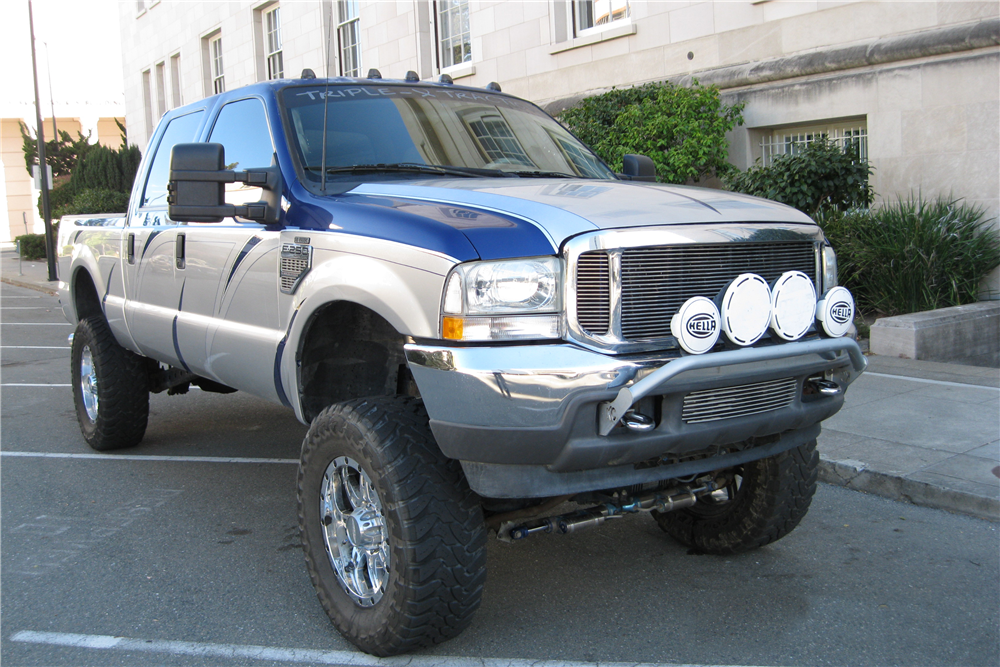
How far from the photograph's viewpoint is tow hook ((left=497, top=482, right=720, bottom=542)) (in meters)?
3.40

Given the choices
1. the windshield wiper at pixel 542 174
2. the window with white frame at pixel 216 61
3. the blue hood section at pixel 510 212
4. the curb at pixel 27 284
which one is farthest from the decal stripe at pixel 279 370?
the window with white frame at pixel 216 61

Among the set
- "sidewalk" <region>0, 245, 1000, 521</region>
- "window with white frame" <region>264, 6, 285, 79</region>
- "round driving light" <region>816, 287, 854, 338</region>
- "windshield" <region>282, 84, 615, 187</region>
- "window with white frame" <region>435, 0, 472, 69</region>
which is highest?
"window with white frame" <region>264, 6, 285, 79</region>

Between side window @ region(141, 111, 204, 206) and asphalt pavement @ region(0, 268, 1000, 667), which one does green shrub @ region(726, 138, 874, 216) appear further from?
side window @ region(141, 111, 204, 206)

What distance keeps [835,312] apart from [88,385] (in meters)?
5.00

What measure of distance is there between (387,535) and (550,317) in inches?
38.5

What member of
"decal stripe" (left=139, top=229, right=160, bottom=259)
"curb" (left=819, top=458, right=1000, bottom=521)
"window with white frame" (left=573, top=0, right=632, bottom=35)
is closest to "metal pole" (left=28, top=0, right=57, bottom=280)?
"window with white frame" (left=573, top=0, right=632, bottom=35)

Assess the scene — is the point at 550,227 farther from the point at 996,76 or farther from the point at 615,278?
the point at 996,76

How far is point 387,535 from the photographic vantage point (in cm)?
315

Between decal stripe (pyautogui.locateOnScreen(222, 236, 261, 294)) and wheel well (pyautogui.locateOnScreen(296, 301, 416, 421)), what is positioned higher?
decal stripe (pyautogui.locateOnScreen(222, 236, 261, 294))

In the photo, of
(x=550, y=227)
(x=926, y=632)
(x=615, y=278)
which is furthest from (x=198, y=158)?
(x=926, y=632)

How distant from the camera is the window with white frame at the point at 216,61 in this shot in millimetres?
24938

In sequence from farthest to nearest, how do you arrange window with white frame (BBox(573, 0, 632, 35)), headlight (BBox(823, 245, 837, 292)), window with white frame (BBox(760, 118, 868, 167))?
window with white frame (BBox(573, 0, 632, 35)) → window with white frame (BBox(760, 118, 868, 167)) → headlight (BBox(823, 245, 837, 292))

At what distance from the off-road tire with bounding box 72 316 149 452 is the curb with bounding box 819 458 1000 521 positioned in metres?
4.37

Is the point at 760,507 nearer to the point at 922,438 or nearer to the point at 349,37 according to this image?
the point at 922,438
